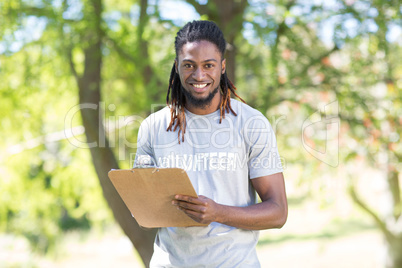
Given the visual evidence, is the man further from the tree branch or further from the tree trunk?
the tree branch

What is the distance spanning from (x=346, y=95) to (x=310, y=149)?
1723 millimetres

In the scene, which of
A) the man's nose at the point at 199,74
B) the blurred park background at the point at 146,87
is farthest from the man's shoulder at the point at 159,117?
the blurred park background at the point at 146,87

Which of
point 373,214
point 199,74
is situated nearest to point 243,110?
point 199,74

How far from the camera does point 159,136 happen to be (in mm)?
2059

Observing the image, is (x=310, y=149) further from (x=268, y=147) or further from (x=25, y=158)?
(x=268, y=147)

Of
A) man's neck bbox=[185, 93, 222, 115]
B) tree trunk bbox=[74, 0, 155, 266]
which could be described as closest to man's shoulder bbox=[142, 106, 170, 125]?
man's neck bbox=[185, 93, 222, 115]

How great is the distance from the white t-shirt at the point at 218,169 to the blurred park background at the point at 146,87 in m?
2.53

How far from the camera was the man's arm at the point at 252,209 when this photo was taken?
174 centimetres

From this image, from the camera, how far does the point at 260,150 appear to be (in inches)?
76.3

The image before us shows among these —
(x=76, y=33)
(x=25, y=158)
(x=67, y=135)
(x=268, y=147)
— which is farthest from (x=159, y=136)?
(x=25, y=158)

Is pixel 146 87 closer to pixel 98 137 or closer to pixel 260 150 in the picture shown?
pixel 98 137

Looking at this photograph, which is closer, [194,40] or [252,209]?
[252,209]

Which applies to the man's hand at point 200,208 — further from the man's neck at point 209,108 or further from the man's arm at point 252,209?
the man's neck at point 209,108

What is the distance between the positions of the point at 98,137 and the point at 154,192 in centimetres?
310
